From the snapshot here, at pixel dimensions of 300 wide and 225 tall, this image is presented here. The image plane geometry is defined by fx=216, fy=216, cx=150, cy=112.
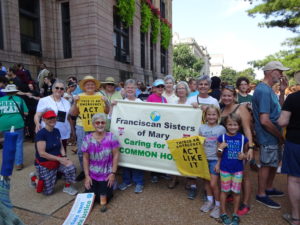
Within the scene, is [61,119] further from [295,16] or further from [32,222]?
[295,16]

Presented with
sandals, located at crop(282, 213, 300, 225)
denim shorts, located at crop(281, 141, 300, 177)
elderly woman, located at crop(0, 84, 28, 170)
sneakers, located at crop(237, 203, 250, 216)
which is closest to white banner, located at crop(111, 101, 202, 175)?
sneakers, located at crop(237, 203, 250, 216)

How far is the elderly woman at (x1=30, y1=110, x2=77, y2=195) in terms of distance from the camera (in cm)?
342

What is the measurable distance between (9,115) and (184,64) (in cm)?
5040

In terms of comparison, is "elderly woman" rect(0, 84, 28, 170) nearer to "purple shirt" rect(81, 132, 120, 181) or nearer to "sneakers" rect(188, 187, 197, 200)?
"purple shirt" rect(81, 132, 120, 181)

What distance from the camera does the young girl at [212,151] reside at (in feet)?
9.77

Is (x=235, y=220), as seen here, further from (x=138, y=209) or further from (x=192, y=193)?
(x=138, y=209)

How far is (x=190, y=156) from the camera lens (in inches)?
129

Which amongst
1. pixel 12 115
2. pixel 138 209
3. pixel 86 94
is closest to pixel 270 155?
pixel 138 209

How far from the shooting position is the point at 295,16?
14.0 meters

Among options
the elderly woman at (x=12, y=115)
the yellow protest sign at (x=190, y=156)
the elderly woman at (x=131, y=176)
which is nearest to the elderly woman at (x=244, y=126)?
the yellow protest sign at (x=190, y=156)

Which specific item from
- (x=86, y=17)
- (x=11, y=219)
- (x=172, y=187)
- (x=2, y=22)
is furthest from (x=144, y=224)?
(x=86, y=17)

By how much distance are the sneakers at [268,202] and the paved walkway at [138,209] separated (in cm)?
8

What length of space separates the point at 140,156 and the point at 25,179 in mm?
2317

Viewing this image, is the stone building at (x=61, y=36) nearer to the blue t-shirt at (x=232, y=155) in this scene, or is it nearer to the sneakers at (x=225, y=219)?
the blue t-shirt at (x=232, y=155)
